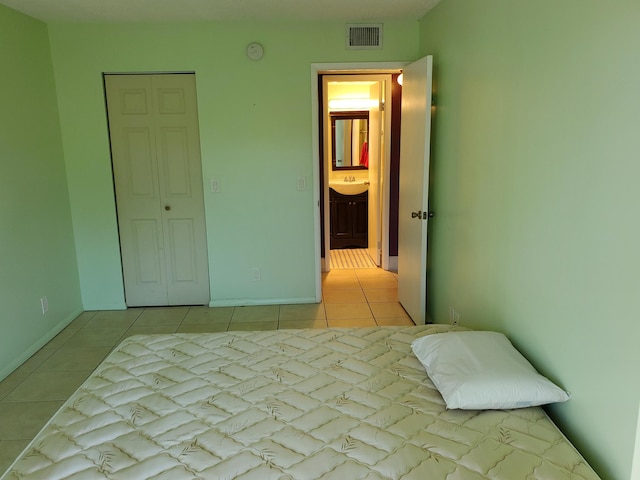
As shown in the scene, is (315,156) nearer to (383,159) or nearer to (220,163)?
(220,163)

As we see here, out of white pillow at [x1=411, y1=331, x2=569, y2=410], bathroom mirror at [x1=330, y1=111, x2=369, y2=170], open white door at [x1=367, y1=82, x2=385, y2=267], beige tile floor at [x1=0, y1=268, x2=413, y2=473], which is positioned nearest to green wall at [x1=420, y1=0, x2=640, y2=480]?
white pillow at [x1=411, y1=331, x2=569, y2=410]

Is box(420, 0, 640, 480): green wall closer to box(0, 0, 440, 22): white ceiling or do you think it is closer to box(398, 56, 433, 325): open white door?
box(398, 56, 433, 325): open white door

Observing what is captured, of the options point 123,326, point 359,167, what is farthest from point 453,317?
point 359,167

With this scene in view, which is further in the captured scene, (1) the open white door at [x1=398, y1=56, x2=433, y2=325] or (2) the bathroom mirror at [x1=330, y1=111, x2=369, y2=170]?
(2) the bathroom mirror at [x1=330, y1=111, x2=369, y2=170]

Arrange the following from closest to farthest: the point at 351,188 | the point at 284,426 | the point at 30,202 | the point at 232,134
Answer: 1. the point at 284,426
2. the point at 30,202
3. the point at 232,134
4. the point at 351,188

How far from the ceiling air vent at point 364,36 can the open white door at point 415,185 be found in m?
0.38

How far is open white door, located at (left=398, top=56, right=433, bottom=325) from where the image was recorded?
3.27m

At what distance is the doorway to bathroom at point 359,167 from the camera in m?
5.16

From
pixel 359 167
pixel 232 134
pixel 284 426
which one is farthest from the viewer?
pixel 359 167

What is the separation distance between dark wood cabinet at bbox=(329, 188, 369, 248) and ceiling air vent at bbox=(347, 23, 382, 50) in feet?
8.13

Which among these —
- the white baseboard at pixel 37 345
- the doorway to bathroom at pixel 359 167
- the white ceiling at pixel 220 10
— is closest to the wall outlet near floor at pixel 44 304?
the white baseboard at pixel 37 345

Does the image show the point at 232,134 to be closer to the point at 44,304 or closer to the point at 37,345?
the point at 44,304

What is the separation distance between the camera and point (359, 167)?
6.59 m

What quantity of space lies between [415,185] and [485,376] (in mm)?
2045
